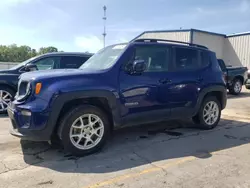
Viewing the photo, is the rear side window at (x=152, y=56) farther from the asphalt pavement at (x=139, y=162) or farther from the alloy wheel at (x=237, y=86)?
the alloy wheel at (x=237, y=86)

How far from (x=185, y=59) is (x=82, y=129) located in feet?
8.87

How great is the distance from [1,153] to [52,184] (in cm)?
159

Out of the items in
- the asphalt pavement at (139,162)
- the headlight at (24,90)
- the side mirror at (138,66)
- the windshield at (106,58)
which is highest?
the windshield at (106,58)

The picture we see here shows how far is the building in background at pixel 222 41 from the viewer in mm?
23766

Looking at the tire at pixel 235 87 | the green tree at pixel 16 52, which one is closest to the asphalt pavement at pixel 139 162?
the tire at pixel 235 87

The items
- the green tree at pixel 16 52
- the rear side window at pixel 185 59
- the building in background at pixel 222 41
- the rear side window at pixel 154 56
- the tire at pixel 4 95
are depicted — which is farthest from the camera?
the green tree at pixel 16 52

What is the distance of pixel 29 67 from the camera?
7.64 meters

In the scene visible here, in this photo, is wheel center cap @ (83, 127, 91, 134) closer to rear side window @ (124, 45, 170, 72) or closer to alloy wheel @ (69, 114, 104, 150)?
alloy wheel @ (69, 114, 104, 150)

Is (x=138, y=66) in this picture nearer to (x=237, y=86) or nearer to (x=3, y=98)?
(x=3, y=98)

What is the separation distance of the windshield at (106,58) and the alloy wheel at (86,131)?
38.2 inches

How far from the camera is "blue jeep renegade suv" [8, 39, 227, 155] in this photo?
398 cm

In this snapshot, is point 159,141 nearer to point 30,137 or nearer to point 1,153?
point 30,137

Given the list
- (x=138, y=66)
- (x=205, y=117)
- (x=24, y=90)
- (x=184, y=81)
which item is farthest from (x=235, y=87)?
(x=24, y=90)

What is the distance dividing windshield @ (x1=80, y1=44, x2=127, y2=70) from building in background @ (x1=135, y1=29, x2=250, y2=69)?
19.4 metres
